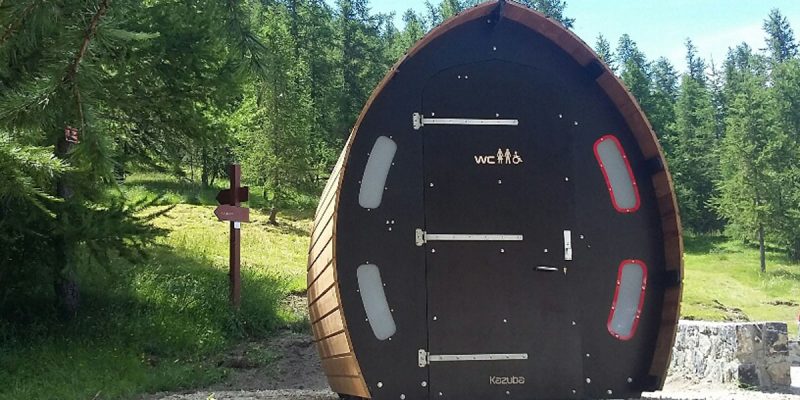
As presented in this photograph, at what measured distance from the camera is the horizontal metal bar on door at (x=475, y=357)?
167 inches

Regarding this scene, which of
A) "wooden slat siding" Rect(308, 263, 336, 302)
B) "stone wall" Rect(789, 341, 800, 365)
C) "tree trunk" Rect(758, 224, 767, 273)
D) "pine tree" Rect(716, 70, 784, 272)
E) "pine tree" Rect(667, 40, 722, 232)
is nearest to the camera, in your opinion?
"wooden slat siding" Rect(308, 263, 336, 302)

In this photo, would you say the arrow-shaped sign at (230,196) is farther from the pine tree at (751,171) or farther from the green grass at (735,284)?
the pine tree at (751,171)

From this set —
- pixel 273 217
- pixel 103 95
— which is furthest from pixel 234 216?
pixel 273 217

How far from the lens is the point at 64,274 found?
786 cm

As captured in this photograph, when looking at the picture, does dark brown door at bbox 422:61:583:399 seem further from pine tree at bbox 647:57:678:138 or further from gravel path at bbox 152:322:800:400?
pine tree at bbox 647:57:678:138

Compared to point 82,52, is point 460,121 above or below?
above

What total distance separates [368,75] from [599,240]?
36.1 m

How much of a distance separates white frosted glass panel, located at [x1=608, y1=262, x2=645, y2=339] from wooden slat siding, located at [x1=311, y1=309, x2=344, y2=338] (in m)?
1.76

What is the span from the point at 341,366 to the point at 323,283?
1.87 feet

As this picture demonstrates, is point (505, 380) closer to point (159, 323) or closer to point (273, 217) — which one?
point (159, 323)

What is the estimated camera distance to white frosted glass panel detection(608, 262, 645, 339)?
14.8ft

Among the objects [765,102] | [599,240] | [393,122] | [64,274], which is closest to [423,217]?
[393,122]

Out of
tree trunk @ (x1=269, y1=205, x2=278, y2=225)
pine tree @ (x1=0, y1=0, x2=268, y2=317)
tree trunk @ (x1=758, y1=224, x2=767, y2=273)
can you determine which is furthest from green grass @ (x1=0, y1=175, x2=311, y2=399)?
tree trunk @ (x1=758, y1=224, x2=767, y2=273)

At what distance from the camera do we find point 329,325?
15.3 ft
